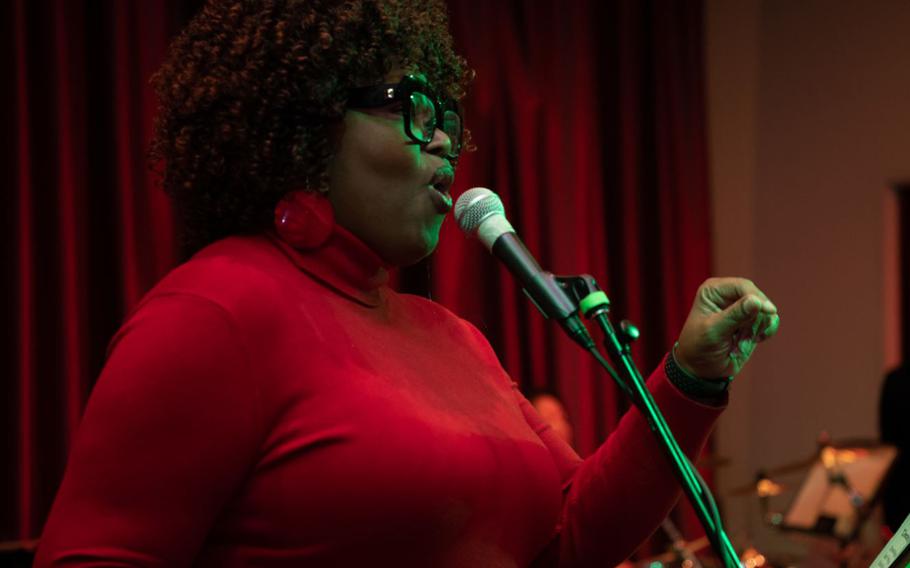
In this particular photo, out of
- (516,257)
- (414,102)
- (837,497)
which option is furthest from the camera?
(837,497)

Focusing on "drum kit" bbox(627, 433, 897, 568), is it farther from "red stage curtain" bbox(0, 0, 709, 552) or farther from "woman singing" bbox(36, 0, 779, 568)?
"woman singing" bbox(36, 0, 779, 568)

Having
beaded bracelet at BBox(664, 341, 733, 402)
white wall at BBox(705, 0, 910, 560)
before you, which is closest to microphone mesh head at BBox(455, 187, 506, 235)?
beaded bracelet at BBox(664, 341, 733, 402)

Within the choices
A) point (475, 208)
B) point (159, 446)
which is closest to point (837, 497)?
point (475, 208)

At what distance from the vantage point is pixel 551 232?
12.5 feet

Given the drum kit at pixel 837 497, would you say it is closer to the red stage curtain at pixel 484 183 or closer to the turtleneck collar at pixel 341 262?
the red stage curtain at pixel 484 183

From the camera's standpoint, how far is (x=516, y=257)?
1.03 metres

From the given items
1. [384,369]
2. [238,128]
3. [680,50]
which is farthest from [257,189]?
[680,50]

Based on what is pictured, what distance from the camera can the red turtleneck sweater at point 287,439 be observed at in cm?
92

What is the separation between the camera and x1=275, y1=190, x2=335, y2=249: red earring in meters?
1.11

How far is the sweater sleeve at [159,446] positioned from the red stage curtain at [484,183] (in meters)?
1.25

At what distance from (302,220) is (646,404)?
40 cm

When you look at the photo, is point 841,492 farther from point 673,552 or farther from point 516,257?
point 516,257

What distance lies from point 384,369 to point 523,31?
288cm

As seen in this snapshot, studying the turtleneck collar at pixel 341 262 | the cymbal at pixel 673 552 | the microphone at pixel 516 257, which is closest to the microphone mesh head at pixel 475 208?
the microphone at pixel 516 257
